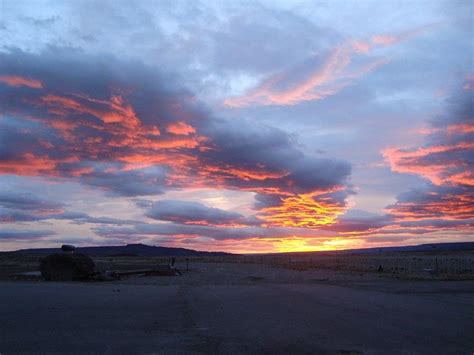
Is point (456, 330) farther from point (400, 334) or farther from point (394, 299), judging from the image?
point (394, 299)

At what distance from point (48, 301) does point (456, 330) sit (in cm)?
1414

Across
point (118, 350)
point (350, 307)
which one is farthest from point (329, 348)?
point (350, 307)

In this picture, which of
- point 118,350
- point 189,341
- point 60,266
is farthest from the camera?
point 60,266

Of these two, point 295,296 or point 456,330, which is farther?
point 295,296

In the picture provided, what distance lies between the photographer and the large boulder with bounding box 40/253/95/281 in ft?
112

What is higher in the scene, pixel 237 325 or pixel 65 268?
pixel 65 268

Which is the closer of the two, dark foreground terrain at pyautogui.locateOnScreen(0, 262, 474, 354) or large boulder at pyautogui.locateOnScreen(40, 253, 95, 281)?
dark foreground terrain at pyautogui.locateOnScreen(0, 262, 474, 354)

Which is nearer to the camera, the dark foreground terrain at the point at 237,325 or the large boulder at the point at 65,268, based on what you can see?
the dark foreground terrain at the point at 237,325

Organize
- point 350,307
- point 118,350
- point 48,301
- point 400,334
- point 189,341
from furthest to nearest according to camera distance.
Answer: point 48,301, point 350,307, point 400,334, point 189,341, point 118,350

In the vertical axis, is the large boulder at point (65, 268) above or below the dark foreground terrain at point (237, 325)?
above

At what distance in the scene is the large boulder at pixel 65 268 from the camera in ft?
112

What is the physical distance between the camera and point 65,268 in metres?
34.3

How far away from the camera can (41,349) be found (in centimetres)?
927

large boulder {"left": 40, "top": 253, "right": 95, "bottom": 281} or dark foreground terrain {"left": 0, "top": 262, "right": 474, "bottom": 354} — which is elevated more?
large boulder {"left": 40, "top": 253, "right": 95, "bottom": 281}
